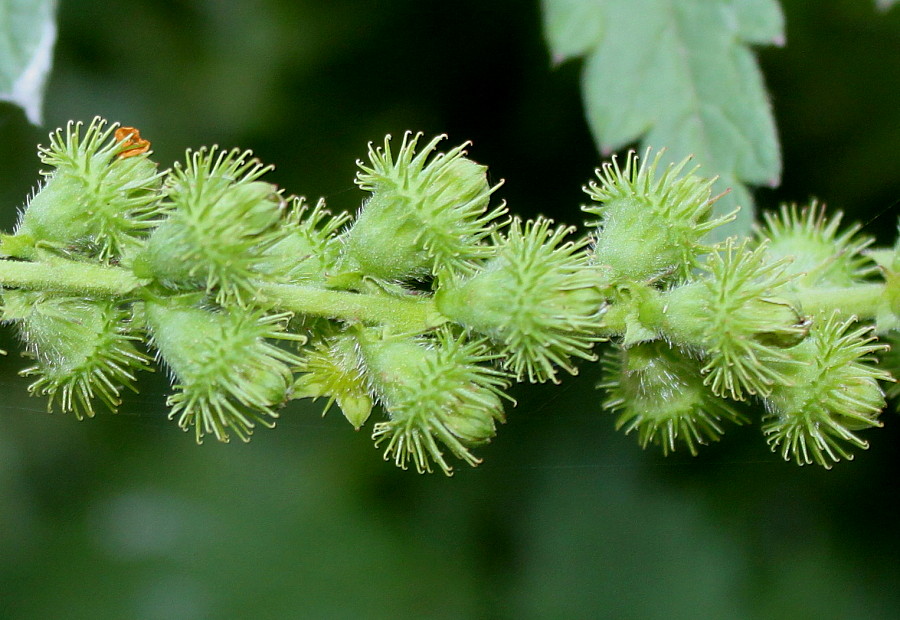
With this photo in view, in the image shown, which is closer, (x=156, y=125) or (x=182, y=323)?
(x=182, y=323)

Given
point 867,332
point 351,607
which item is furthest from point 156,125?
point 867,332

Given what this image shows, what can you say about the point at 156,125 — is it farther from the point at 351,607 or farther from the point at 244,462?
the point at 351,607

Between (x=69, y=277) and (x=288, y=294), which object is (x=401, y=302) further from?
(x=69, y=277)

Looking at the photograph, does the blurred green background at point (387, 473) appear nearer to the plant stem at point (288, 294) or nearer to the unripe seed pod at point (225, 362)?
the plant stem at point (288, 294)

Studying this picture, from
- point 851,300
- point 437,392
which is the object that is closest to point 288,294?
point 437,392

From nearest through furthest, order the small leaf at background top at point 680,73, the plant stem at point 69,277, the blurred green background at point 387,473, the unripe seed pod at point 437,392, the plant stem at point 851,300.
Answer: the plant stem at point 69,277 → the unripe seed pod at point 437,392 → the plant stem at point 851,300 → the small leaf at background top at point 680,73 → the blurred green background at point 387,473

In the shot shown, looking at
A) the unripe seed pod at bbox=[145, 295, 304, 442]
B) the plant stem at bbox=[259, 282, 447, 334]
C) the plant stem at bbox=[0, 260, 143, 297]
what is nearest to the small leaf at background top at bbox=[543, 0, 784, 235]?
the plant stem at bbox=[259, 282, 447, 334]

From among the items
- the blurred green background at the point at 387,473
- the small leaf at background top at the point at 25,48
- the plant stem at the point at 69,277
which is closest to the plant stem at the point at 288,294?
the plant stem at the point at 69,277
